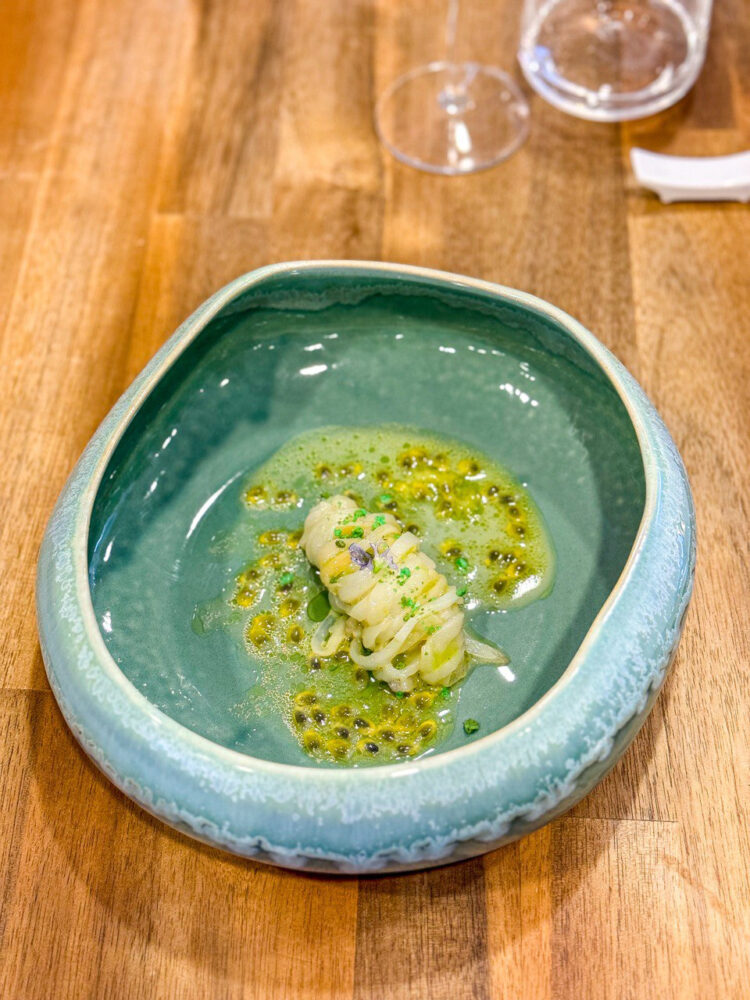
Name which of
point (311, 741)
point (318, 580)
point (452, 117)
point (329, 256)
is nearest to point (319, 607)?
point (318, 580)

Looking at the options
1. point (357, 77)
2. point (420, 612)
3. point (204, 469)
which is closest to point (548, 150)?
point (357, 77)

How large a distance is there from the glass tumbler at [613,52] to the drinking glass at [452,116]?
6 cm

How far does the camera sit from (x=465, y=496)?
113cm

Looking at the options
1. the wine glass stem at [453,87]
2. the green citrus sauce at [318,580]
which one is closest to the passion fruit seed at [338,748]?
the green citrus sauce at [318,580]

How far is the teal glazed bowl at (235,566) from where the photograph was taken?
82 centimetres

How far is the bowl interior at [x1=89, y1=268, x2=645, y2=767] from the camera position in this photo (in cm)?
101

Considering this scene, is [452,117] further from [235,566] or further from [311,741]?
[311,741]

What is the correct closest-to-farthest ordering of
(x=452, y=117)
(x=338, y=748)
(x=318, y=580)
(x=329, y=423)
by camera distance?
(x=338, y=748) < (x=318, y=580) < (x=329, y=423) < (x=452, y=117)

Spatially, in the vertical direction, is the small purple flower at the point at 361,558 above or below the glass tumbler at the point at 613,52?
below

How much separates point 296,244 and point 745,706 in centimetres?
76

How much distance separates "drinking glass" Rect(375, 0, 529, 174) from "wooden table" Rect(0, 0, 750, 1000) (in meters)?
0.03

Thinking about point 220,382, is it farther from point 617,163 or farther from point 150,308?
point 617,163

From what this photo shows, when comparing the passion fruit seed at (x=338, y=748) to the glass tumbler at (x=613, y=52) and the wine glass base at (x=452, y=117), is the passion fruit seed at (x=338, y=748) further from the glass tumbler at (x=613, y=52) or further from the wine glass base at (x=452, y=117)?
the glass tumbler at (x=613, y=52)

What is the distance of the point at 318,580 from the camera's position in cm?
107
